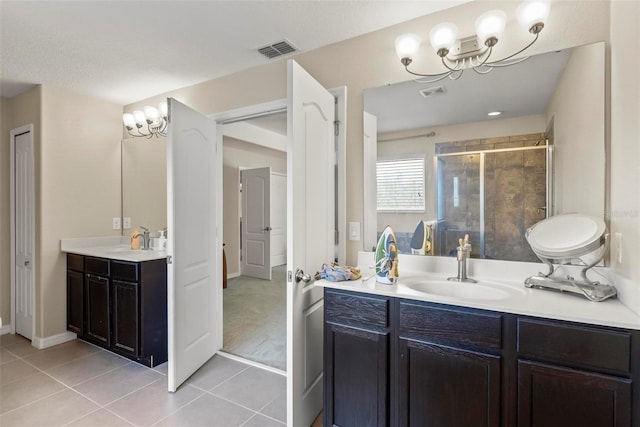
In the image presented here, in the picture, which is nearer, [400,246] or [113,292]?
[400,246]

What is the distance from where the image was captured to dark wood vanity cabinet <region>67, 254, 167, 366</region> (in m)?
2.54

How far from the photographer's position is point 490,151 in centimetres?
177

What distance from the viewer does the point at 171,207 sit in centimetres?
218

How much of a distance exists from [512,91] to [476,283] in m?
1.07

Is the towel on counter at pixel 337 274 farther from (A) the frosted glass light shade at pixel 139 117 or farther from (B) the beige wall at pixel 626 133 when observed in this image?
(A) the frosted glass light shade at pixel 139 117

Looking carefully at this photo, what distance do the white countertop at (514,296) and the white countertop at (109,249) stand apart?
179 centimetres

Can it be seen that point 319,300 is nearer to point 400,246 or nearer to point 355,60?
point 400,246

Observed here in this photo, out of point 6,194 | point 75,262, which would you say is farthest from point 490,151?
point 6,194

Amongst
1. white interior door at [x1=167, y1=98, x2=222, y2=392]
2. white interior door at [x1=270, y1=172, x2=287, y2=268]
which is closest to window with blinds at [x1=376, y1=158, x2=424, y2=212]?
white interior door at [x1=167, y1=98, x2=222, y2=392]

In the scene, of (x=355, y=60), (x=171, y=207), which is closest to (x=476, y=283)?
(x=355, y=60)

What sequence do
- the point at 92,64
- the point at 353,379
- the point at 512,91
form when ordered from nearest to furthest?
the point at 353,379
the point at 512,91
the point at 92,64

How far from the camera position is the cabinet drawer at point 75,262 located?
118 inches

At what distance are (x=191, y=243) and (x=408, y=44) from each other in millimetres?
2015

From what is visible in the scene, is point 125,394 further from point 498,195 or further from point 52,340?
point 498,195
